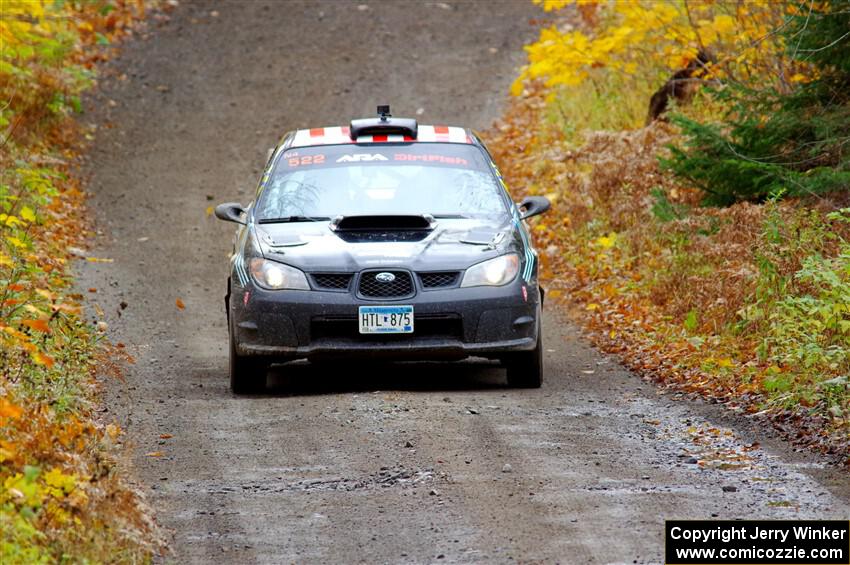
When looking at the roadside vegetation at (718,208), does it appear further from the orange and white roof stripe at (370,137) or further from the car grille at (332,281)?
the car grille at (332,281)

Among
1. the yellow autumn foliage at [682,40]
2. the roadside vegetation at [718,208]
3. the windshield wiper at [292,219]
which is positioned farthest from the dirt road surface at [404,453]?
the yellow autumn foliage at [682,40]

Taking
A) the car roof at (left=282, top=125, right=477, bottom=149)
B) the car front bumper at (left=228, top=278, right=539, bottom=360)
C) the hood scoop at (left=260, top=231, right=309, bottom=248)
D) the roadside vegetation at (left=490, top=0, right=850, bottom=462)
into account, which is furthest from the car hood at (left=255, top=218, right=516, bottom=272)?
the roadside vegetation at (left=490, top=0, right=850, bottom=462)

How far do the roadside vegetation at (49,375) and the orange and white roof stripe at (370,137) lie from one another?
7.85 feet

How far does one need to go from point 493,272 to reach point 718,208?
5.01 m

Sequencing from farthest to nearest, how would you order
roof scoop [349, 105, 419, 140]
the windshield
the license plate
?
roof scoop [349, 105, 419, 140]
the windshield
the license plate

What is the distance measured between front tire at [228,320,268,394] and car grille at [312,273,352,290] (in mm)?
709

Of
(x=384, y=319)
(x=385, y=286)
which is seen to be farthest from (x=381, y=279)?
(x=384, y=319)

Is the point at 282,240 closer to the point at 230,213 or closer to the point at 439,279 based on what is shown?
the point at 230,213

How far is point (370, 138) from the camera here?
38.3ft

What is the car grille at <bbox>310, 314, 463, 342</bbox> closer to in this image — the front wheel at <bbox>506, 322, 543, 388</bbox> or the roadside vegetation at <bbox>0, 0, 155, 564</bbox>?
the front wheel at <bbox>506, 322, 543, 388</bbox>

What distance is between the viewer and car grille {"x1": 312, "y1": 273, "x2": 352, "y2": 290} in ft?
32.4

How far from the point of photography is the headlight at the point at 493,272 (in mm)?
10000

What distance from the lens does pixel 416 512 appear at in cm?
678

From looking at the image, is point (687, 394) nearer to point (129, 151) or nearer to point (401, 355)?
point (401, 355)
